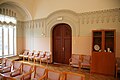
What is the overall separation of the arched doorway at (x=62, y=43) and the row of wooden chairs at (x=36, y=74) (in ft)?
12.5

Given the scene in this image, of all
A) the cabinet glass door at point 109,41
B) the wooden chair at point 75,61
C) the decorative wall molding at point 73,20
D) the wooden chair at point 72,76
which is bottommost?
the wooden chair at point 75,61

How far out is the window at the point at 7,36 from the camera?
26.0 feet

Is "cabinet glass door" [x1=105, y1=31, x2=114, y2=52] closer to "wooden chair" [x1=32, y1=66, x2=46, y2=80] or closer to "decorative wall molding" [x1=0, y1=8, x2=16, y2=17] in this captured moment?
"wooden chair" [x1=32, y1=66, x2=46, y2=80]

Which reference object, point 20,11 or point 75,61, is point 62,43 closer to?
point 75,61

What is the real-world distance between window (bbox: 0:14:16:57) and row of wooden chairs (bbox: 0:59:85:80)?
3.64 metres

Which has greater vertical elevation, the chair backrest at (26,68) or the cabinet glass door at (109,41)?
the cabinet glass door at (109,41)

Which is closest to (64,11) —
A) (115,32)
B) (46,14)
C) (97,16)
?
(46,14)

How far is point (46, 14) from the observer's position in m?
8.30

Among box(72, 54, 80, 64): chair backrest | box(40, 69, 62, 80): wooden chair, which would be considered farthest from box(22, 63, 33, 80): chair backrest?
box(72, 54, 80, 64): chair backrest

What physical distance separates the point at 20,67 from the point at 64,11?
4679mm

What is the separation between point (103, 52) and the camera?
218 inches

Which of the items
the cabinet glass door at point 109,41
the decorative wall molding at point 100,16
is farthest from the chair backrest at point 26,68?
the decorative wall molding at point 100,16

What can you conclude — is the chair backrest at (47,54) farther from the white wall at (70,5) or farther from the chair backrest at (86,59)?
the white wall at (70,5)

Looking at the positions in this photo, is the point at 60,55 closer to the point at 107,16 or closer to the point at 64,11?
the point at 64,11
